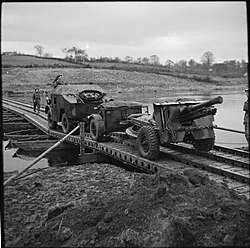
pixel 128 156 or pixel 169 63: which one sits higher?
pixel 169 63

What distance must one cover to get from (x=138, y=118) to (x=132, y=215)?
3.15m

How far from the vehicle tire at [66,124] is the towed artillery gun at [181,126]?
294cm

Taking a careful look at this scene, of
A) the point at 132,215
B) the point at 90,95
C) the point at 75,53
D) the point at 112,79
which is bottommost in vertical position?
the point at 132,215

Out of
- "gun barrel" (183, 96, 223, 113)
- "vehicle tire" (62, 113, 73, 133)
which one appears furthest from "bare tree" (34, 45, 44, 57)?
"vehicle tire" (62, 113, 73, 133)

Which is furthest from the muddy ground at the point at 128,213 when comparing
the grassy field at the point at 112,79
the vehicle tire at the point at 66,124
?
the vehicle tire at the point at 66,124

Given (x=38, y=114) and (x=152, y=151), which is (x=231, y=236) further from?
(x=38, y=114)

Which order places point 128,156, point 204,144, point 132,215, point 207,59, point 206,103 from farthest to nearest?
point 128,156 → point 204,144 → point 206,103 → point 207,59 → point 132,215

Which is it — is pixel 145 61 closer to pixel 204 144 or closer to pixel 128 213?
pixel 128 213

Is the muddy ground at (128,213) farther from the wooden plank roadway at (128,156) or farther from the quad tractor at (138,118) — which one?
the quad tractor at (138,118)

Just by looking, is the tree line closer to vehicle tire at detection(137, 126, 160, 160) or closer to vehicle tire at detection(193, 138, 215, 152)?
vehicle tire at detection(193, 138, 215, 152)

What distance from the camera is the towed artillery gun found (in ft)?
13.7

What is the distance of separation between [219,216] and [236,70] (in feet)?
3.52

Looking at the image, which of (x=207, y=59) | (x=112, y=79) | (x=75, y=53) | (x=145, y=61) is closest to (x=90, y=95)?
(x=112, y=79)

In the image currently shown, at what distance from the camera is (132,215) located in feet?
8.20
